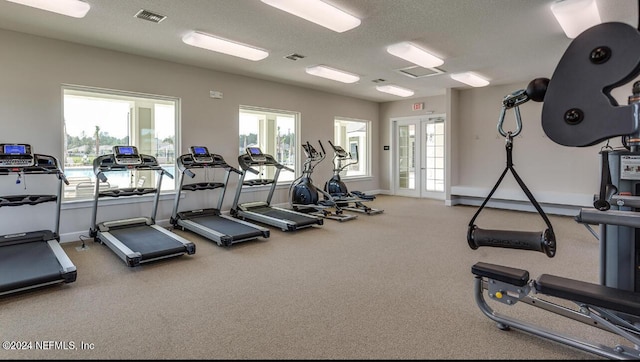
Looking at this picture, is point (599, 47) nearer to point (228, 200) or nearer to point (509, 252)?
point (509, 252)

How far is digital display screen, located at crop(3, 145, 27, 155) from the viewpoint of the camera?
3852 mm

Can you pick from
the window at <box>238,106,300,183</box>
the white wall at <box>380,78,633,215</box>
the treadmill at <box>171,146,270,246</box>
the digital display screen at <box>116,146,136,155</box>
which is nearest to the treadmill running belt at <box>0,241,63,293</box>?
the digital display screen at <box>116,146,136,155</box>

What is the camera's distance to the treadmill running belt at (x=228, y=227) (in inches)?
185

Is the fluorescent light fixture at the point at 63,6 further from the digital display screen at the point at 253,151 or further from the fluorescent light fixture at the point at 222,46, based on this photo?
the digital display screen at the point at 253,151

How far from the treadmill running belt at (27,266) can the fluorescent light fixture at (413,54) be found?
4.70m

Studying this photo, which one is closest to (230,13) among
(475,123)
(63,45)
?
(63,45)

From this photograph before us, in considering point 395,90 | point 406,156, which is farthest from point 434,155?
point 395,90

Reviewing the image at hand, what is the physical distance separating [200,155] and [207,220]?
1.03 metres

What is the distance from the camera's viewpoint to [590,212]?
188cm

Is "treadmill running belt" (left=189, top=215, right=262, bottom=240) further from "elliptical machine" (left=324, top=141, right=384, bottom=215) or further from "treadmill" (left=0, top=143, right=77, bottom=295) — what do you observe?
"elliptical machine" (left=324, top=141, right=384, bottom=215)

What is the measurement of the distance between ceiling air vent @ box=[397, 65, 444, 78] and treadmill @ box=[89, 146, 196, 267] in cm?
450

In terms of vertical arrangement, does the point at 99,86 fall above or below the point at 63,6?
below

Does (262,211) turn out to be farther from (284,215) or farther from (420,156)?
(420,156)

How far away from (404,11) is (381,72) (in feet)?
9.17
